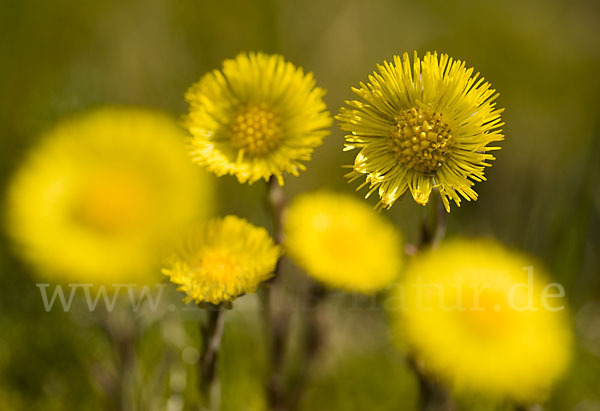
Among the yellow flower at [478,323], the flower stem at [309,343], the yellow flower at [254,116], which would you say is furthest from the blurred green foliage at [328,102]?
the yellow flower at [254,116]

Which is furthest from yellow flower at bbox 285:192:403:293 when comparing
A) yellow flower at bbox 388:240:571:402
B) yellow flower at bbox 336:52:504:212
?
yellow flower at bbox 336:52:504:212

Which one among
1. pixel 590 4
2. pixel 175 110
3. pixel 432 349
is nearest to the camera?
pixel 432 349

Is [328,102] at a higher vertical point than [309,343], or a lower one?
higher

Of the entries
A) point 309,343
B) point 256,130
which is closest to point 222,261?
point 256,130

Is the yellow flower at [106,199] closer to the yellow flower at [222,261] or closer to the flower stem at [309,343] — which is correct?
the yellow flower at [222,261]

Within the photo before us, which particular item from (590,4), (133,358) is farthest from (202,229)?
(590,4)

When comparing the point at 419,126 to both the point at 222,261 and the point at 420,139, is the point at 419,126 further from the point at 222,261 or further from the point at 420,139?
the point at 222,261

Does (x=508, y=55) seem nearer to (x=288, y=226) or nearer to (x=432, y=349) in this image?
(x=288, y=226)
